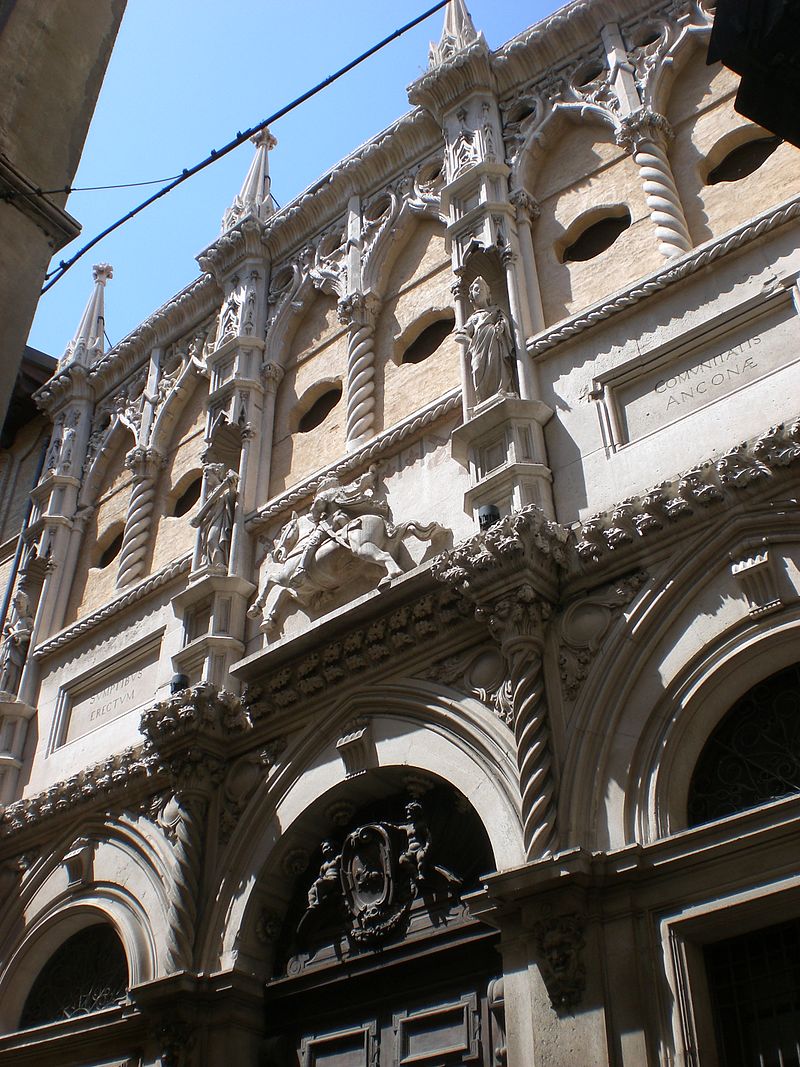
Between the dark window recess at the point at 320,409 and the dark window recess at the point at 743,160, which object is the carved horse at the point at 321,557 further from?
the dark window recess at the point at 743,160

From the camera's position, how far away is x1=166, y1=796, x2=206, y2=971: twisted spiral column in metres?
10.0

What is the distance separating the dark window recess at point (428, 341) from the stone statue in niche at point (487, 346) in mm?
1339

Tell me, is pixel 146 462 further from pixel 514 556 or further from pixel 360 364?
pixel 514 556

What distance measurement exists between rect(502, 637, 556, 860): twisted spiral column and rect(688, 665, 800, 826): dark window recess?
3.09ft

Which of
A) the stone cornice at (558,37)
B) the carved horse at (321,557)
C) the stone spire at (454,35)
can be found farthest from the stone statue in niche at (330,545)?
the stone spire at (454,35)

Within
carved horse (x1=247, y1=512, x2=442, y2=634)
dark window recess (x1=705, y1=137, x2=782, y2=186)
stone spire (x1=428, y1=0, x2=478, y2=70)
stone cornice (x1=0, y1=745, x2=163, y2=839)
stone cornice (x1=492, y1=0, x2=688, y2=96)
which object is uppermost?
stone spire (x1=428, y1=0, x2=478, y2=70)

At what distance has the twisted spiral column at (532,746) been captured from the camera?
26.3 ft

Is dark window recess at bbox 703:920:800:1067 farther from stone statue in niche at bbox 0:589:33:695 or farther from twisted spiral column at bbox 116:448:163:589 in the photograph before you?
stone statue in niche at bbox 0:589:33:695

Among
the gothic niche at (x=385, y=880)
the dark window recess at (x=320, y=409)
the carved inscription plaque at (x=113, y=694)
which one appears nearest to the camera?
the gothic niche at (x=385, y=880)

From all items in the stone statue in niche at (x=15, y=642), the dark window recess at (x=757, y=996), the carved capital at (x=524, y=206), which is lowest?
the dark window recess at (x=757, y=996)

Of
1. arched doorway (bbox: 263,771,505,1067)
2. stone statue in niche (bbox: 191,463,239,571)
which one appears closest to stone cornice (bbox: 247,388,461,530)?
stone statue in niche (bbox: 191,463,239,571)

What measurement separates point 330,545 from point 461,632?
189 centimetres

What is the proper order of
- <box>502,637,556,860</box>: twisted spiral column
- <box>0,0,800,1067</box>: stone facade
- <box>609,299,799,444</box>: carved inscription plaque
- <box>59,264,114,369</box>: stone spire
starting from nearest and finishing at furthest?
<box>0,0,800,1067</box>: stone facade < <box>502,637,556,860</box>: twisted spiral column < <box>609,299,799,444</box>: carved inscription plaque < <box>59,264,114,369</box>: stone spire

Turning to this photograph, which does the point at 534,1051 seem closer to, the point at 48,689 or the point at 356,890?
the point at 356,890
